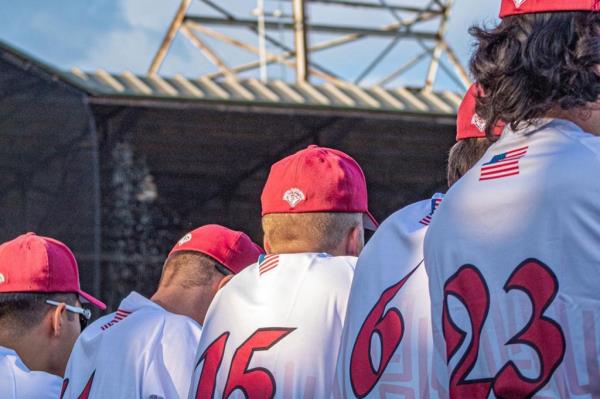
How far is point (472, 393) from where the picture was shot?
1.92 meters

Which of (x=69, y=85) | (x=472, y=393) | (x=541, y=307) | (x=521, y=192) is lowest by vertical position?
(x=472, y=393)

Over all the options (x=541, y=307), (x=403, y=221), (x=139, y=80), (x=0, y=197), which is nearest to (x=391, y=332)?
(x=403, y=221)

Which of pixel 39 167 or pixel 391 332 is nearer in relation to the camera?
pixel 391 332

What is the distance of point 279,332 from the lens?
3115 millimetres

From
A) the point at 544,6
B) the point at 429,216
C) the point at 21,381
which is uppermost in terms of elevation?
the point at 544,6

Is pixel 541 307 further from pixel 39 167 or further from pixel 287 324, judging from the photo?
pixel 39 167

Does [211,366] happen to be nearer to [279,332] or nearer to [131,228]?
[279,332]

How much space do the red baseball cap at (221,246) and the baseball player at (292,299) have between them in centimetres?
72

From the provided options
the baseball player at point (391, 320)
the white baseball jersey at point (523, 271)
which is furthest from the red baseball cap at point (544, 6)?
the baseball player at point (391, 320)

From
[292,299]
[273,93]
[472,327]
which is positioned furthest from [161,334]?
[273,93]

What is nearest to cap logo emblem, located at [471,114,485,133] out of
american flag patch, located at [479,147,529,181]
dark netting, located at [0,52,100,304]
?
american flag patch, located at [479,147,529,181]

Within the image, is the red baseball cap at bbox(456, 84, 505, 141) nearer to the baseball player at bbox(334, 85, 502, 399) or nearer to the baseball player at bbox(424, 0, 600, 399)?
the baseball player at bbox(334, 85, 502, 399)

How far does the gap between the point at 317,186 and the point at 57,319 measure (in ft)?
4.60

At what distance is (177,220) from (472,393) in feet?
19.3
